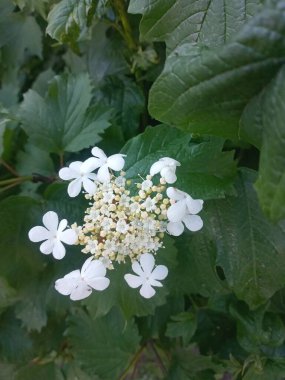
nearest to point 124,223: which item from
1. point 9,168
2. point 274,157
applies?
point 274,157

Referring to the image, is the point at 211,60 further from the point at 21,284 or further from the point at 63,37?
the point at 21,284

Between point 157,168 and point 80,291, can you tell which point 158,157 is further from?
point 80,291

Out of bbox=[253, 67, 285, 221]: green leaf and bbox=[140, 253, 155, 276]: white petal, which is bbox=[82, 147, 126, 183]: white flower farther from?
bbox=[253, 67, 285, 221]: green leaf

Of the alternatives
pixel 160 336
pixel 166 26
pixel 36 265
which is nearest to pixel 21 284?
pixel 36 265

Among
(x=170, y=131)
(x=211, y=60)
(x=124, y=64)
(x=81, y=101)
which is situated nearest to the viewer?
(x=211, y=60)

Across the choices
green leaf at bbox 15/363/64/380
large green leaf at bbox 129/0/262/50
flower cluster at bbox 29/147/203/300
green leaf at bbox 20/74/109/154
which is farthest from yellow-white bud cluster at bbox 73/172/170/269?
green leaf at bbox 15/363/64/380

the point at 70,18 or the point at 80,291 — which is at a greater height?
the point at 70,18
